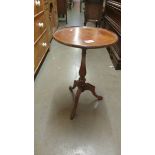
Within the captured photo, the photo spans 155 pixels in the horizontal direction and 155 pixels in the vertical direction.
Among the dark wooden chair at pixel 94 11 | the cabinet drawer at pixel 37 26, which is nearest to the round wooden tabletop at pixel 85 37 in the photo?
the cabinet drawer at pixel 37 26

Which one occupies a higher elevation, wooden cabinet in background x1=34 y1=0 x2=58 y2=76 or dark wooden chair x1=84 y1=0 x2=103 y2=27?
dark wooden chair x1=84 y1=0 x2=103 y2=27

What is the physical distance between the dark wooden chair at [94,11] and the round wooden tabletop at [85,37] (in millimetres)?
3190

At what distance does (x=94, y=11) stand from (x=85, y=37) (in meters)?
3.61

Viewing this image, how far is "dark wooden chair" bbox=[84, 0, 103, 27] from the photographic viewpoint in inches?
200

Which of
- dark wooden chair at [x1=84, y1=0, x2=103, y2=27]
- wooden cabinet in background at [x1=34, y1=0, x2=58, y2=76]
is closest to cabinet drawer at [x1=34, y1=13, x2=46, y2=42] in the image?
wooden cabinet in background at [x1=34, y1=0, x2=58, y2=76]

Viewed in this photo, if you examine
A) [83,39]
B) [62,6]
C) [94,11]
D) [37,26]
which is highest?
[62,6]

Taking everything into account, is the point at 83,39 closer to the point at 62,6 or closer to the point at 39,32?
the point at 39,32

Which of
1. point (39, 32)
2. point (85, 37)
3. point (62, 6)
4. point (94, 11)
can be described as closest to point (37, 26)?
point (39, 32)

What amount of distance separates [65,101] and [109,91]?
560 mm

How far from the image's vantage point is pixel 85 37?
1.86 m

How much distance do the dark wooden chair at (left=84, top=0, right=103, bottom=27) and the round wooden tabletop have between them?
3.19m

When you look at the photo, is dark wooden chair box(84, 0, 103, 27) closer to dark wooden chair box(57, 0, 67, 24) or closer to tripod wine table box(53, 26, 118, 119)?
dark wooden chair box(57, 0, 67, 24)

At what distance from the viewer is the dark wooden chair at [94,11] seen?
200 inches
